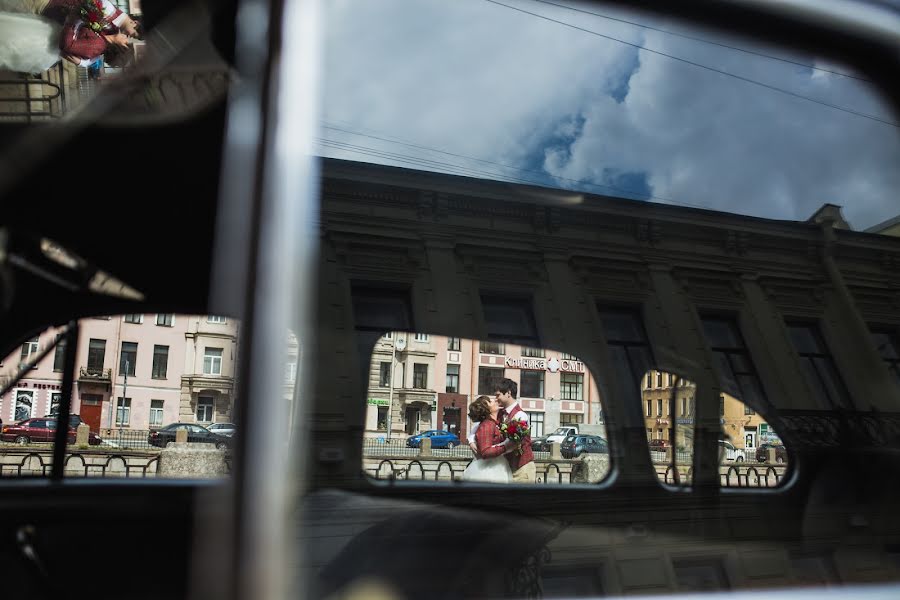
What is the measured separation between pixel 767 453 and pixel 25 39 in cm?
247

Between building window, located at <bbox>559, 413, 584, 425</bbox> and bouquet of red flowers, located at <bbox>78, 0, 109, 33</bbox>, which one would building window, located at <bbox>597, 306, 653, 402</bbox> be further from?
bouquet of red flowers, located at <bbox>78, 0, 109, 33</bbox>

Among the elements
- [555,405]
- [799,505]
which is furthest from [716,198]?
[799,505]

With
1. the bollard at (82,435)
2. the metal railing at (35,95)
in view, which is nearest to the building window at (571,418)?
the bollard at (82,435)

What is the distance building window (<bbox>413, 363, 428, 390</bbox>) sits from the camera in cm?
116

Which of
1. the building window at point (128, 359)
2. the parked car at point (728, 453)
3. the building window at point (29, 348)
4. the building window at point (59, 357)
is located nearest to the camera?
the parked car at point (728, 453)

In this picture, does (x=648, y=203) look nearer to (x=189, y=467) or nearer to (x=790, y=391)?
(x=790, y=391)

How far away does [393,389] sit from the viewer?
1137mm

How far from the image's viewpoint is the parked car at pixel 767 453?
1.49m

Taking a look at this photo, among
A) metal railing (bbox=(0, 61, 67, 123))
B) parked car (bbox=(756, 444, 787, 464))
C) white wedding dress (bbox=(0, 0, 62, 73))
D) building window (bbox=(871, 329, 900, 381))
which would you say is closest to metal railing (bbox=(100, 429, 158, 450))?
metal railing (bbox=(0, 61, 67, 123))

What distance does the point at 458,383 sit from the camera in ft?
4.00

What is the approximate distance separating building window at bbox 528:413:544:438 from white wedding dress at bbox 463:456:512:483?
0.08 m

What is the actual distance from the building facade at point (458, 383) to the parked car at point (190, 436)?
1.05 ft

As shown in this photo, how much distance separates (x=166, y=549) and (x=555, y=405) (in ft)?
4.26

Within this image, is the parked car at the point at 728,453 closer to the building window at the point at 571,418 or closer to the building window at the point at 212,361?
the building window at the point at 571,418
